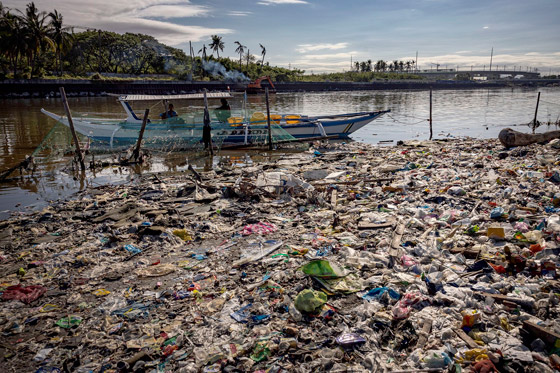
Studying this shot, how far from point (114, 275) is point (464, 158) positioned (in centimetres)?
1032

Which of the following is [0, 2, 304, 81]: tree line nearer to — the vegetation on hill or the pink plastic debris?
the vegetation on hill

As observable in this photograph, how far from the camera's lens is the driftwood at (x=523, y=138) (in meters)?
11.2

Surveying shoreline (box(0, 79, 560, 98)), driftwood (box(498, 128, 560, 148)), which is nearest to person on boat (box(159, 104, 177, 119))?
driftwood (box(498, 128, 560, 148))

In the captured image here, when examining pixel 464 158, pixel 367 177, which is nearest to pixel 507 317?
pixel 367 177

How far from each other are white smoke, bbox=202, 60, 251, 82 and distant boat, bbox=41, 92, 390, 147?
65374 mm

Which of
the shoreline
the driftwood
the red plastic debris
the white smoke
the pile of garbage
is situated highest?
the white smoke

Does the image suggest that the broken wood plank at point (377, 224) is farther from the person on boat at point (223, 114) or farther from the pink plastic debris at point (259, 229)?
the person on boat at point (223, 114)

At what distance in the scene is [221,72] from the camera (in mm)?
80375

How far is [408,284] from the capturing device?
4246mm

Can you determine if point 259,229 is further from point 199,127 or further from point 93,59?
point 93,59

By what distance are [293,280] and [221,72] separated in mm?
81827

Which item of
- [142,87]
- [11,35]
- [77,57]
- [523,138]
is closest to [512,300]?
[523,138]

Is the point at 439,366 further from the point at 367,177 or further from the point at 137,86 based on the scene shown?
the point at 137,86

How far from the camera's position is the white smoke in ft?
259
